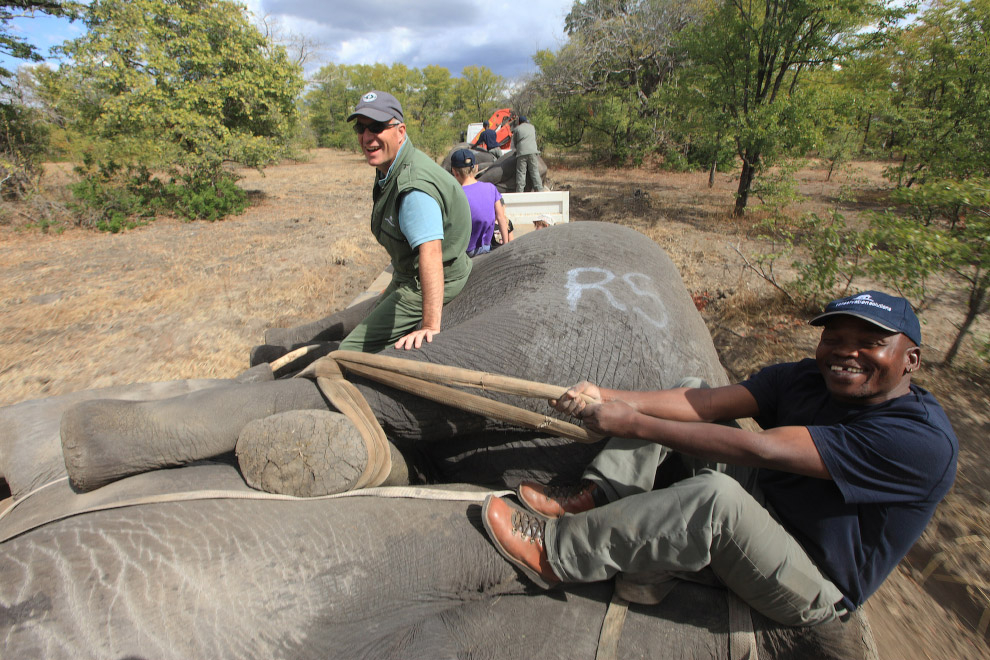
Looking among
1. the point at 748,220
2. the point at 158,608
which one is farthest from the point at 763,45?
the point at 158,608

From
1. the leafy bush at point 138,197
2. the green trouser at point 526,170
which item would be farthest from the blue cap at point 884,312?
the leafy bush at point 138,197

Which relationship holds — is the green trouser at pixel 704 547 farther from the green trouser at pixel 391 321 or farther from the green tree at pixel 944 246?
the green tree at pixel 944 246

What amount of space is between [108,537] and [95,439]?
1.40 feet

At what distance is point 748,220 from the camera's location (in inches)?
348

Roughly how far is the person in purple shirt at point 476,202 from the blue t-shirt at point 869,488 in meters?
3.07

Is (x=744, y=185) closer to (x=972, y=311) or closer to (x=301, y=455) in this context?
(x=972, y=311)

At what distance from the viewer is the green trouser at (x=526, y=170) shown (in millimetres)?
8477

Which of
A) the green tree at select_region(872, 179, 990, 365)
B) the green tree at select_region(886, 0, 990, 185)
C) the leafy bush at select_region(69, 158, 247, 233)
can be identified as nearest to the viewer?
the green tree at select_region(872, 179, 990, 365)

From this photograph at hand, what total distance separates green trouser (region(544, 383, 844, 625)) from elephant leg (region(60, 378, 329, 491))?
3.63ft

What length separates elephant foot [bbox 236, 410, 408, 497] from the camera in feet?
5.79

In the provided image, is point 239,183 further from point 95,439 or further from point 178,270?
point 95,439

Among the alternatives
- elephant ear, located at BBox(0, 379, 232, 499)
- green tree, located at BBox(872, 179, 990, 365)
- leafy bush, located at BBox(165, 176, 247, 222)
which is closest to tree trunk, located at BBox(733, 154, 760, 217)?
green tree, located at BBox(872, 179, 990, 365)

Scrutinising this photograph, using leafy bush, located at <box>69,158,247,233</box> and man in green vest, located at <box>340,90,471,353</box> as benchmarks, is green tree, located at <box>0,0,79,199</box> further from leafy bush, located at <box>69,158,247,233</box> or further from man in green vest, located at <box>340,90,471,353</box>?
man in green vest, located at <box>340,90,471,353</box>

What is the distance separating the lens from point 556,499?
190cm
